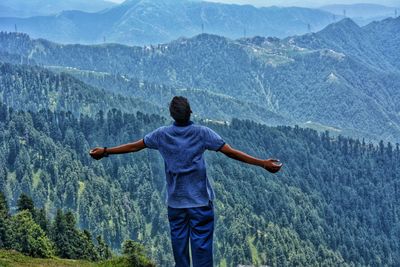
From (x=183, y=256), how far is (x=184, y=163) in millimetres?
2653

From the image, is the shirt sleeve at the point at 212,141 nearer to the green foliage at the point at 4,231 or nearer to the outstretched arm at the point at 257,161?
the outstretched arm at the point at 257,161

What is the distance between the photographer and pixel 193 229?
15.3 m

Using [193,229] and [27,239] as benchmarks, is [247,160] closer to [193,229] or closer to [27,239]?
[193,229]

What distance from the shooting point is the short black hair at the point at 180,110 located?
1541cm

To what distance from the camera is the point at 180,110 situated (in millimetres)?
15406

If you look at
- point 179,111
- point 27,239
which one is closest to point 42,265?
point 179,111

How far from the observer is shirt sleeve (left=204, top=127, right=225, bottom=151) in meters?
15.0

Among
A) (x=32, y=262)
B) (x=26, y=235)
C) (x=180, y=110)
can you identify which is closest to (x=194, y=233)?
(x=180, y=110)

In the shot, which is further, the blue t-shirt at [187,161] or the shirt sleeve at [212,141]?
the blue t-shirt at [187,161]

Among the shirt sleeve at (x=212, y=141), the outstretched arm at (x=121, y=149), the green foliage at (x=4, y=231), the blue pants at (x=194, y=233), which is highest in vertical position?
the shirt sleeve at (x=212, y=141)

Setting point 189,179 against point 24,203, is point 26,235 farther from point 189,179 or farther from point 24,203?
point 189,179

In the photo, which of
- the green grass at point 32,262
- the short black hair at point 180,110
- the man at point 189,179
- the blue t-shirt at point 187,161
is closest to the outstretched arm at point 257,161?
the man at point 189,179

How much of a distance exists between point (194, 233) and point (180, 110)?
11.3 feet

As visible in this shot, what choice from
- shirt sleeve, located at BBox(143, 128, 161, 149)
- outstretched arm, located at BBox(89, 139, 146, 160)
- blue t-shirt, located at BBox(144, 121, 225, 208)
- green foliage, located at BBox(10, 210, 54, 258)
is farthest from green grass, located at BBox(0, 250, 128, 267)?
green foliage, located at BBox(10, 210, 54, 258)
